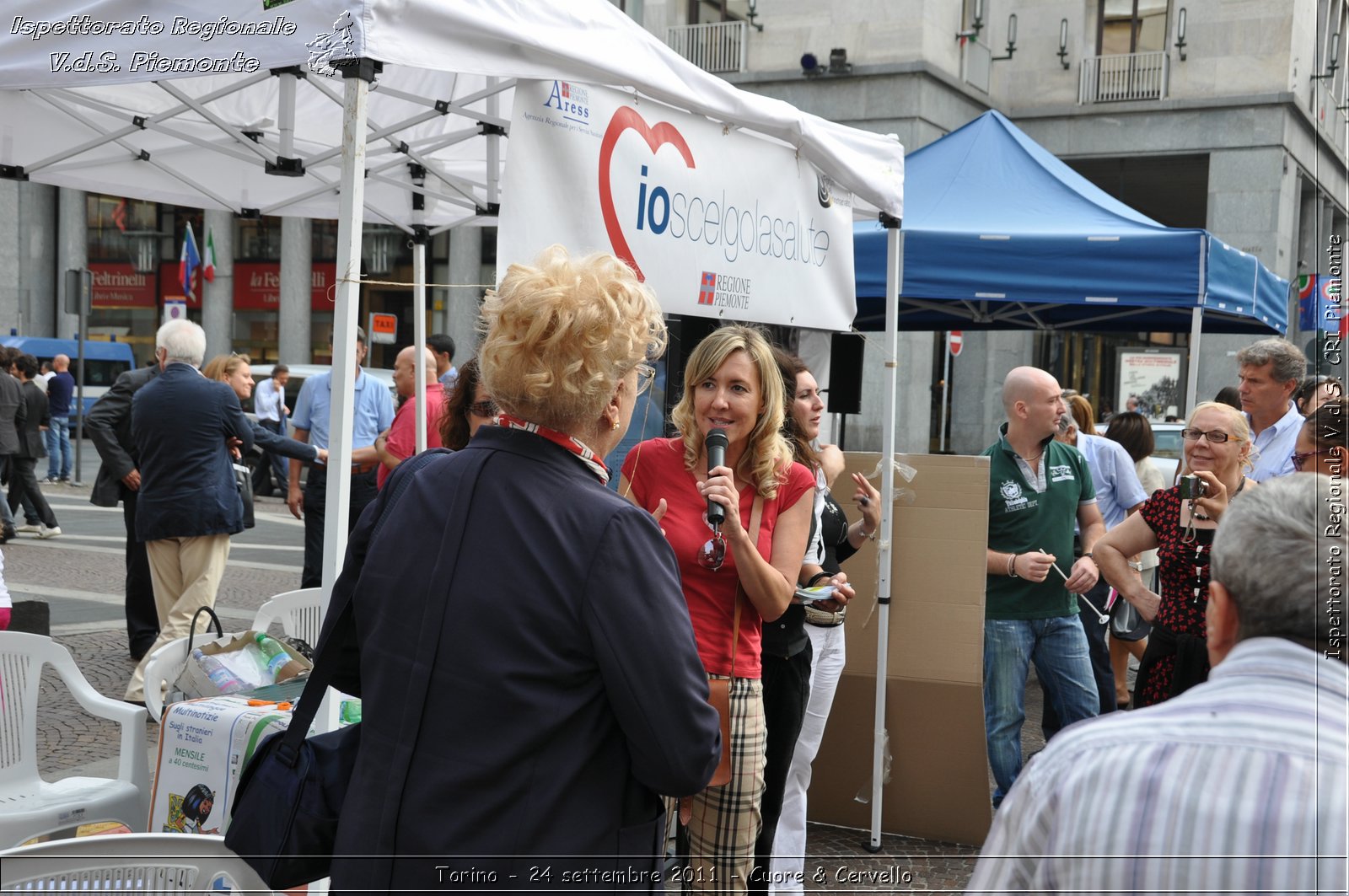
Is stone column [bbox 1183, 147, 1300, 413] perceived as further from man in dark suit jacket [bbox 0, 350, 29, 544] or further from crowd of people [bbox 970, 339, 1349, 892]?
crowd of people [bbox 970, 339, 1349, 892]

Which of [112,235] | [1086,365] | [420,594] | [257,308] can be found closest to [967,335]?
[1086,365]

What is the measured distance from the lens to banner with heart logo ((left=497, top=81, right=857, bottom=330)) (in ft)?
10.3

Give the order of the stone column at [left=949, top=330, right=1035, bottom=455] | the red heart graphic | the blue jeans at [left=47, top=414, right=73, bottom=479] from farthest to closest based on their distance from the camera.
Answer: the stone column at [left=949, top=330, right=1035, bottom=455] → the blue jeans at [left=47, top=414, right=73, bottom=479] → the red heart graphic

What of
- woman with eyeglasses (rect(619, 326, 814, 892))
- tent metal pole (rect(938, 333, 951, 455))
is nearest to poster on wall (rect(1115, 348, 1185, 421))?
tent metal pole (rect(938, 333, 951, 455))

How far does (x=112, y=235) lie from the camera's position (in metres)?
33.4

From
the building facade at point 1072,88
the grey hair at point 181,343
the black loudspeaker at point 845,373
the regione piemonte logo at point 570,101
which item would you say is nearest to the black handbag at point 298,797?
the regione piemonte logo at point 570,101

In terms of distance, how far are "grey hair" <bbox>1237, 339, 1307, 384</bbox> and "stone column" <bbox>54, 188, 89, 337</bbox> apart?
101ft

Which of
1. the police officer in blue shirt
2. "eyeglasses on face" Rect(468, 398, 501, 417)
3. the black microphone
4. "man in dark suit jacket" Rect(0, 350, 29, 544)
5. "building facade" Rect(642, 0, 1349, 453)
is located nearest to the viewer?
the black microphone

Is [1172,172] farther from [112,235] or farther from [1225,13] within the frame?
[112,235]

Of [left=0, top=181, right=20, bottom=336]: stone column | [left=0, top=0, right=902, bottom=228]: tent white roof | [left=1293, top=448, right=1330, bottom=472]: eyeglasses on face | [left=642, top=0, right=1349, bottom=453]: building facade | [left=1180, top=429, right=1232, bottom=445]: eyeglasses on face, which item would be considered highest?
[left=642, top=0, right=1349, bottom=453]: building facade

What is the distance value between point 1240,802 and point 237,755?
2355 millimetres

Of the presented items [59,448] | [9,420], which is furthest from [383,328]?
[9,420]

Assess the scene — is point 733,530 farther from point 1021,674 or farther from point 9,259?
point 9,259

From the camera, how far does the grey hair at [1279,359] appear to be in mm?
5008
